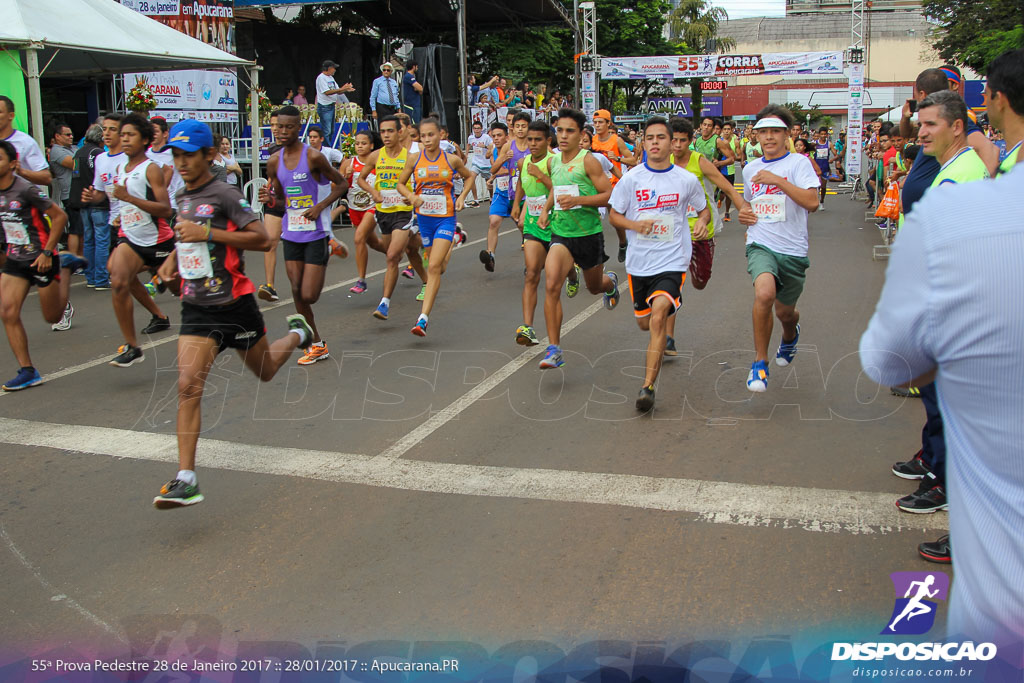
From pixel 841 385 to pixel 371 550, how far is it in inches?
165

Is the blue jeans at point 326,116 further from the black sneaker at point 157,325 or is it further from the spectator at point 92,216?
the black sneaker at point 157,325

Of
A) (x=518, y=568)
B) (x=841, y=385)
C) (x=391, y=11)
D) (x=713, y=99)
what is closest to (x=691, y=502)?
(x=518, y=568)

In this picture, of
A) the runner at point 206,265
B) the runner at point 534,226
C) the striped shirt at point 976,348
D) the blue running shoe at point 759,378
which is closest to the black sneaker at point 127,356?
the runner at point 206,265

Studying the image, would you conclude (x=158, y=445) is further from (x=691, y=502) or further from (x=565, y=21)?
(x=565, y=21)

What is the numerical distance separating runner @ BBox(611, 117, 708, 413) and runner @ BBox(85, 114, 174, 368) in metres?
3.70

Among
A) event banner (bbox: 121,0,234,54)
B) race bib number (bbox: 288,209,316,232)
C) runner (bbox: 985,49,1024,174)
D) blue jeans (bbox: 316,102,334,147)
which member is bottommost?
race bib number (bbox: 288,209,316,232)

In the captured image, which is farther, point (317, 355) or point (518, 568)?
point (317, 355)

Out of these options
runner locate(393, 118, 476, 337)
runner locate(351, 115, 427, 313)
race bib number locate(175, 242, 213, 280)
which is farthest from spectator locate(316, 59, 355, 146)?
race bib number locate(175, 242, 213, 280)

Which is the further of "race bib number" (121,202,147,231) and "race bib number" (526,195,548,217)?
"race bib number" (526,195,548,217)

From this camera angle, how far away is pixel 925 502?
4.48m

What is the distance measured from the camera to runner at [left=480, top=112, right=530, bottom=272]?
12172mm

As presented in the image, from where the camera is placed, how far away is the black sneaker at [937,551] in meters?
3.94

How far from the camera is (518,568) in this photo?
402 centimetres

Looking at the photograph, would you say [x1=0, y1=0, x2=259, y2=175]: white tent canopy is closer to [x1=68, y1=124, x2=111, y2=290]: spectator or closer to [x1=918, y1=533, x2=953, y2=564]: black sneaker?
[x1=68, y1=124, x2=111, y2=290]: spectator
